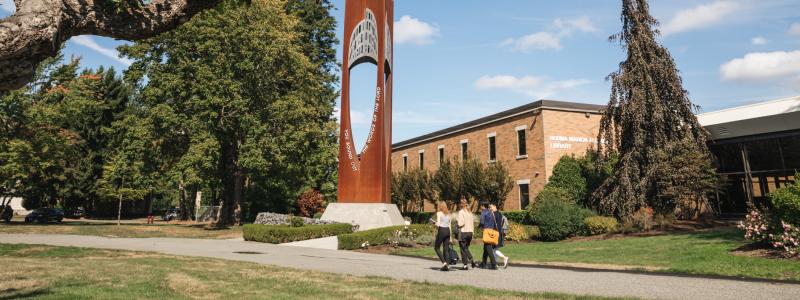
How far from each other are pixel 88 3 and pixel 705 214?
25.6 meters

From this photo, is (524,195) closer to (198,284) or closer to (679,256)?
(679,256)

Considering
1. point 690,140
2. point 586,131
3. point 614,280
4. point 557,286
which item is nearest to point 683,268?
point 614,280

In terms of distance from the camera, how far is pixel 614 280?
9.61m

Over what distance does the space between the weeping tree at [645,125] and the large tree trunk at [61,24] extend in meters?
22.2

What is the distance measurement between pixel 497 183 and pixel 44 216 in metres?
36.9

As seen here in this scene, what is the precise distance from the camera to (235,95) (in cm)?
2959

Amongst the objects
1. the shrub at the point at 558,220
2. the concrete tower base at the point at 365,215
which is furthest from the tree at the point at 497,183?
the concrete tower base at the point at 365,215

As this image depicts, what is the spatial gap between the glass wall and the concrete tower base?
610 inches

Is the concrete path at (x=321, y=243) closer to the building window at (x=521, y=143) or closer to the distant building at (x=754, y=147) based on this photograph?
the building window at (x=521, y=143)

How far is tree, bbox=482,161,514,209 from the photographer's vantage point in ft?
96.8

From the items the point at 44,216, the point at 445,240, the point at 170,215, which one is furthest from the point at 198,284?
the point at 170,215

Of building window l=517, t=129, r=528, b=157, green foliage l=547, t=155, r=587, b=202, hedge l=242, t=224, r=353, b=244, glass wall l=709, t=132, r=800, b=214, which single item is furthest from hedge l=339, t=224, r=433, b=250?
glass wall l=709, t=132, r=800, b=214

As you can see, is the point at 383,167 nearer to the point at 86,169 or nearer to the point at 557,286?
the point at 557,286

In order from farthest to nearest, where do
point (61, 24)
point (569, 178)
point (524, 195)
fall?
point (524, 195) < point (569, 178) < point (61, 24)
